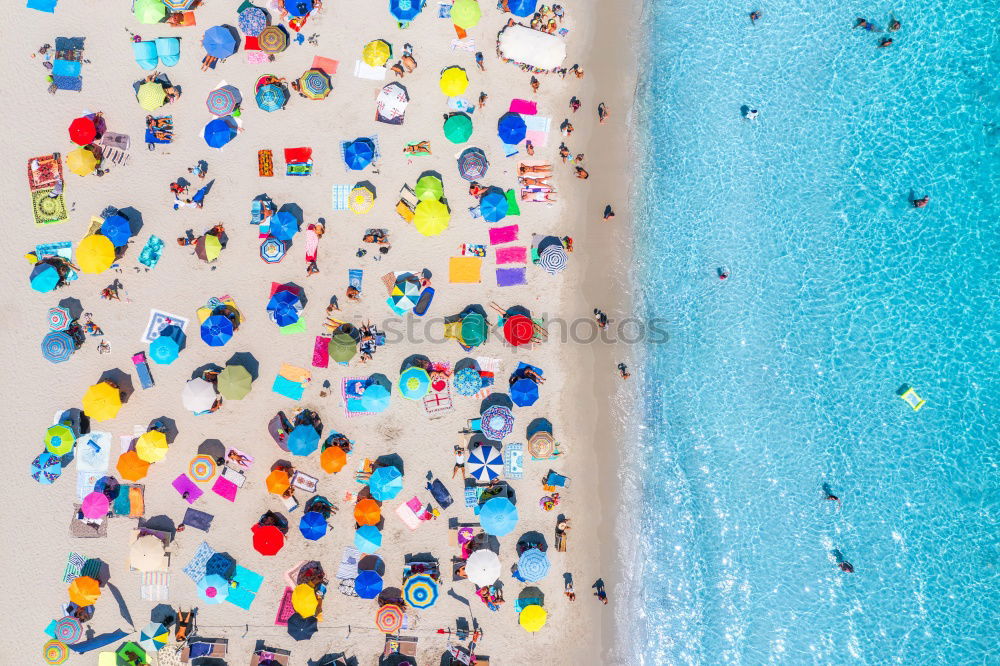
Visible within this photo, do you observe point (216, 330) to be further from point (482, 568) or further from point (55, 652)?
point (55, 652)

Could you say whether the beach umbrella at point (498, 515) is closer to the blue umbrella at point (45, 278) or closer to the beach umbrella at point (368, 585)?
the beach umbrella at point (368, 585)

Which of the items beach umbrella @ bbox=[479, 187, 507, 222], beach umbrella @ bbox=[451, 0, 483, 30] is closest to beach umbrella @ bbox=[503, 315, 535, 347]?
beach umbrella @ bbox=[479, 187, 507, 222]

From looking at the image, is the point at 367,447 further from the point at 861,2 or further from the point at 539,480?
the point at 861,2

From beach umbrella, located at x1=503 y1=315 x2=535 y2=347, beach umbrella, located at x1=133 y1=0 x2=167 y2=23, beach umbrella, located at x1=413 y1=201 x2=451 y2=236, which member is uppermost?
beach umbrella, located at x1=133 y1=0 x2=167 y2=23

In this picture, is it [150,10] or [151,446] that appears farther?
[150,10]

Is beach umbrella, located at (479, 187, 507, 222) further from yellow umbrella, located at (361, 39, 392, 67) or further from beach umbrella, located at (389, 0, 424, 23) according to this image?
beach umbrella, located at (389, 0, 424, 23)

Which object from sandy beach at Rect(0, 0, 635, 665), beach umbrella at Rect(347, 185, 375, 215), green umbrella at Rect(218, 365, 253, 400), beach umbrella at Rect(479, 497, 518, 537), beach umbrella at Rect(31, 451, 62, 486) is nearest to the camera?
beach umbrella at Rect(479, 497, 518, 537)

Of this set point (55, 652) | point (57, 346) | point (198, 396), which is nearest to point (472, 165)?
point (198, 396)

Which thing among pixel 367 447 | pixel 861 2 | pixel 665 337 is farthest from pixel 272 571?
pixel 861 2
